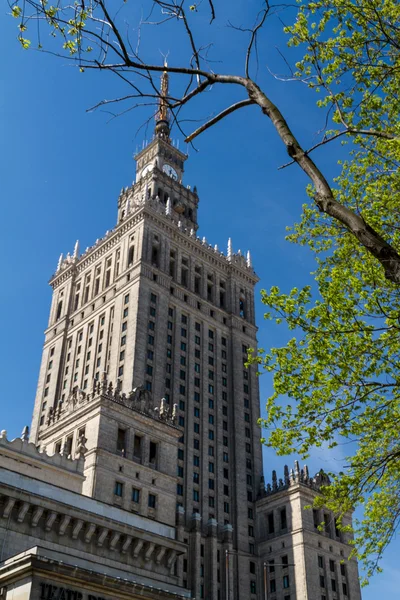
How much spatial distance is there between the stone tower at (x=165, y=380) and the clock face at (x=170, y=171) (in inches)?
128

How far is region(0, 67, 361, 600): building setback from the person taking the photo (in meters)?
53.2

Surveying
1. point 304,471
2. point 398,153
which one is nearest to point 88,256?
point 304,471

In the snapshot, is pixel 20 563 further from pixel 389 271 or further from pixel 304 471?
pixel 304 471

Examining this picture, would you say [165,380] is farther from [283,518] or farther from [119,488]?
[119,488]

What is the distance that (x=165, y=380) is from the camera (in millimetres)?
90625

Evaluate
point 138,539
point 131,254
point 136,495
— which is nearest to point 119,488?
point 136,495

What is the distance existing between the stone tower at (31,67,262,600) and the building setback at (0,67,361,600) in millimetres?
202

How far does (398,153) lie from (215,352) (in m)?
78.9

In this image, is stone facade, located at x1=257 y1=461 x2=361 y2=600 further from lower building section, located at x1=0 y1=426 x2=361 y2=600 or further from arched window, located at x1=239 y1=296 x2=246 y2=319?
arched window, located at x1=239 y1=296 x2=246 y2=319

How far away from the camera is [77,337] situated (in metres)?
103

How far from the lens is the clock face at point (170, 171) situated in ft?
414

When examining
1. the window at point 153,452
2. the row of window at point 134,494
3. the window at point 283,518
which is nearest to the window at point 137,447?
Result: the window at point 153,452

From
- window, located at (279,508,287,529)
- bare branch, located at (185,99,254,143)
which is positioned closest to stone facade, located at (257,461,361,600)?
window, located at (279,508,287,529)

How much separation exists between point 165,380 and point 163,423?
78.9 feet
